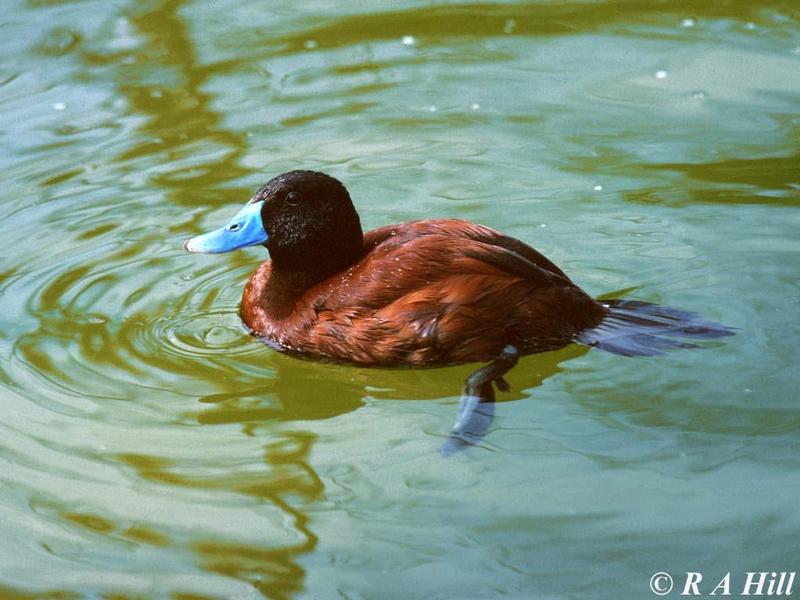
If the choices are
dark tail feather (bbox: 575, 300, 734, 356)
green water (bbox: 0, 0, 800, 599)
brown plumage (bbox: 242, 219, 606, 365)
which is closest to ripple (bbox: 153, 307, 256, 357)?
green water (bbox: 0, 0, 800, 599)

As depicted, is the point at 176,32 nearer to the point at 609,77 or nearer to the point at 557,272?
the point at 609,77

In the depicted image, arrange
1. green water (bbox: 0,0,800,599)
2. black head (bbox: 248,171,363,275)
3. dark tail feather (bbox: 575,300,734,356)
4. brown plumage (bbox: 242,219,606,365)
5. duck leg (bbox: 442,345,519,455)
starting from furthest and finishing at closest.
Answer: black head (bbox: 248,171,363,275), dark tail feather (bbox: 575,300,734,356), brown plumage (bbox: 242,219,606,365), duck leg (bbox: 442,345,519,455), green water (bbox: 0,0,800,599)

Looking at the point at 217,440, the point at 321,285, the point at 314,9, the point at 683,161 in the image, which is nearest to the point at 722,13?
the point at 683,161

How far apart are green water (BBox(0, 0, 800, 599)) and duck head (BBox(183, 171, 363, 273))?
0.39 metres

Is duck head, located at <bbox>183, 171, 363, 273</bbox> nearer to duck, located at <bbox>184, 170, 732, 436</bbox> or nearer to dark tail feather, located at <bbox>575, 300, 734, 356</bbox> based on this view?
duck, located at <bbox>184, 170, 732, 436</bbox>

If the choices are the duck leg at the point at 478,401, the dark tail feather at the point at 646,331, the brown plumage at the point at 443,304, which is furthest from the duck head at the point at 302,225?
the dark tail feather at the point at 646,331

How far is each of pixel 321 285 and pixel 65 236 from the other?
1.59m

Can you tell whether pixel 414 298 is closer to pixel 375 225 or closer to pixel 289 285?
pixel 289 285

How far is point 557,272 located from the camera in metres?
4.78

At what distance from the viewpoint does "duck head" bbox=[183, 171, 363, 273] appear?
4.82 m

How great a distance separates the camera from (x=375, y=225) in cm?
580

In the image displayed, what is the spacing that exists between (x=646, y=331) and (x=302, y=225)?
132 centimetres

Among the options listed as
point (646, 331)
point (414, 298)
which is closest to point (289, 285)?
point (414, 298)

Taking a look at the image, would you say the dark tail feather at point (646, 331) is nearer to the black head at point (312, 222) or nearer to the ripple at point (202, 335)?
the black head at point (312, 222)
